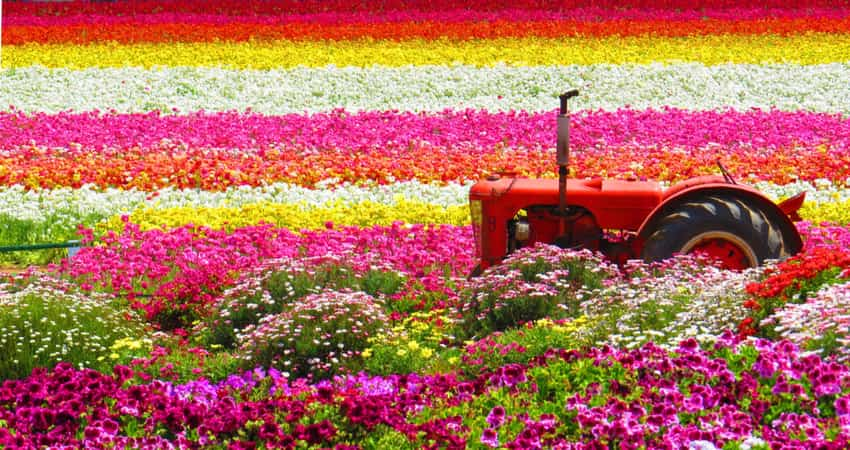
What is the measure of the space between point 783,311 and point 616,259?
2.18m

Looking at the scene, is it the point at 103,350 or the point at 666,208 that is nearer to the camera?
the point at 103,350

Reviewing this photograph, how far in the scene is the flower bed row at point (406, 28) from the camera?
27.3m

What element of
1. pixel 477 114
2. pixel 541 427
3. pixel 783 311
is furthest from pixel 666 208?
pixel 477 114

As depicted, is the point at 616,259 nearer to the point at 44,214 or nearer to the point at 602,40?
the point at 44,214

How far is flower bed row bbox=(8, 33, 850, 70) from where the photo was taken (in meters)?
24.3

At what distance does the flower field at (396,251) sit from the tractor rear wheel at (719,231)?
165 millimetres

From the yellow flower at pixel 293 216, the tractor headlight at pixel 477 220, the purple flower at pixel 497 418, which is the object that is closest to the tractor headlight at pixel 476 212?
the tractor headlight at pixel 477 220

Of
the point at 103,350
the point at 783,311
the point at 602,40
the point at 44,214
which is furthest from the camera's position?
the point at 602,40

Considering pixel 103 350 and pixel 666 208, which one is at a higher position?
pixel 666 208

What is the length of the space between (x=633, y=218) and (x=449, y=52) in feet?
54.4

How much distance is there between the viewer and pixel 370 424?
6441 mm

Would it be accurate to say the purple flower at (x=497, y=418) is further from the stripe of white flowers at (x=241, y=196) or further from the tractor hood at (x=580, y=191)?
the stripe of white flowers at (x=241, y=196)

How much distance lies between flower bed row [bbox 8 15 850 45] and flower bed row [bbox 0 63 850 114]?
392 centimetres

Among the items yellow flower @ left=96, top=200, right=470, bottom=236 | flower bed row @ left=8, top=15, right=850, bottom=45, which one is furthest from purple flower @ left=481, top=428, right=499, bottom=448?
flower bed row @ left=8, top=15, right=850, bottom=45
